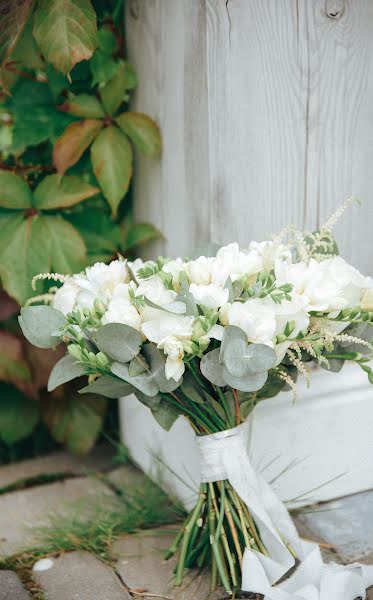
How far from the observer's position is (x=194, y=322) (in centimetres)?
128

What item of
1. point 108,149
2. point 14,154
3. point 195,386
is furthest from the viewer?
point 14,154

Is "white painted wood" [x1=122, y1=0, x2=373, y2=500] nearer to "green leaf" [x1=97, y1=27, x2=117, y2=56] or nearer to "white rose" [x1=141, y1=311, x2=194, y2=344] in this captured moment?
"green leaf" [x1=97, y1=27, x2=117, y2=56]

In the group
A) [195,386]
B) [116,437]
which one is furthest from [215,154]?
[116,437]

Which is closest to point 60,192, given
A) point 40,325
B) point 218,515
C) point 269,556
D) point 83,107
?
point 83,107

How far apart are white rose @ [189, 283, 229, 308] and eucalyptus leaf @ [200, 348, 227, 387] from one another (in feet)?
0.27

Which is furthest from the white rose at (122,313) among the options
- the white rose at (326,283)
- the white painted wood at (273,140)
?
the white painted wood at (273,140)

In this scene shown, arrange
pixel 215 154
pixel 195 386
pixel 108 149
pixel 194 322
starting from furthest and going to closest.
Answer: pixel 108 149, pixel 215 154, pixel 195 386, pixel 194 322

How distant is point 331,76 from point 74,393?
1.09 metres

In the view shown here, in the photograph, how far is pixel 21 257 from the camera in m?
1.80

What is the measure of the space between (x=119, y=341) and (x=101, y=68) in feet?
2.84

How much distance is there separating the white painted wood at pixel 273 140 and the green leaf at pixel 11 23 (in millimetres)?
332

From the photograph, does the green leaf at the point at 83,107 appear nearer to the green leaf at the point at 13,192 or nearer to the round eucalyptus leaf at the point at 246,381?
the green leaf at the point at 13,192

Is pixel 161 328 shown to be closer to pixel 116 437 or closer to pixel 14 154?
pixel 14 154

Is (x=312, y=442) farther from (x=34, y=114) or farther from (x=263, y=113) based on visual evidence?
(x=34, y=114)
